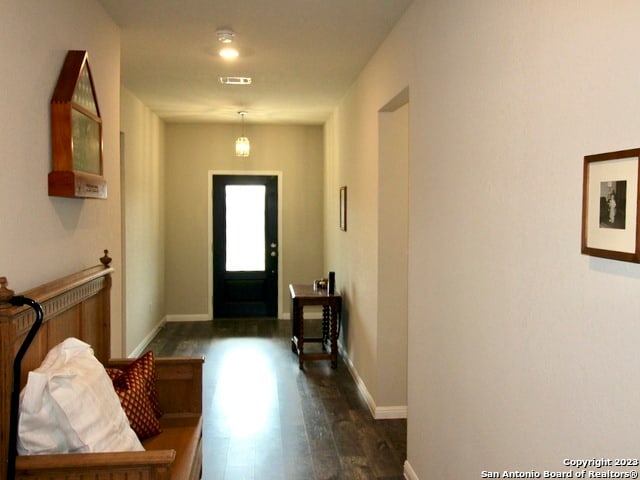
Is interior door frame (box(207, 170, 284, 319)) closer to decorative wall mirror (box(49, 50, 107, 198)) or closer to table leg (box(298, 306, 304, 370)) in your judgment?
table leg (box(298, 306, 304, 370))

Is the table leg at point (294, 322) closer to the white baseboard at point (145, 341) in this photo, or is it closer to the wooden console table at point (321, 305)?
the wooden console table at point (321, 305)

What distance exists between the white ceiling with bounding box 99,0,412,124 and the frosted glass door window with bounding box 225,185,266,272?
171cm

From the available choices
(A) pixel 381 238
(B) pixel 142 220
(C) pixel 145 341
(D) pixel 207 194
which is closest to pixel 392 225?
(A) pixel 381 238

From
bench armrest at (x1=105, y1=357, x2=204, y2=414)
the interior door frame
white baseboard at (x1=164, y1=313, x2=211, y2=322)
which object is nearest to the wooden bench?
bench armrest at (x1=105, y1=357, x2=204, y2=414)

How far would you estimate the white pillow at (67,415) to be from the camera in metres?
1.80

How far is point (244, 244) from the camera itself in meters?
7.82

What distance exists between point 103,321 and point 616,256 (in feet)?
8.08

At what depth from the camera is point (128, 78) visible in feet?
16.2

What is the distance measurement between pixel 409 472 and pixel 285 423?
3.69 feet

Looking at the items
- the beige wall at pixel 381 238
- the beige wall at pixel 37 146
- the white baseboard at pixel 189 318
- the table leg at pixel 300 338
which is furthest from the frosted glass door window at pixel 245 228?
the beige wall at pixel 37 146

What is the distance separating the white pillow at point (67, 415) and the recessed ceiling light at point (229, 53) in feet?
8.66

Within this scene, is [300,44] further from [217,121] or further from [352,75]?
[217,121]

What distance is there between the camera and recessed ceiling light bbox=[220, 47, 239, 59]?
4.02 m

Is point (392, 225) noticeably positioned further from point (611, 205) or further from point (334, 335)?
point (611, 205)
